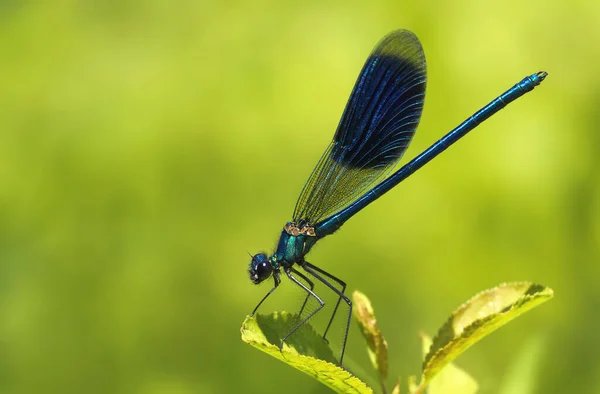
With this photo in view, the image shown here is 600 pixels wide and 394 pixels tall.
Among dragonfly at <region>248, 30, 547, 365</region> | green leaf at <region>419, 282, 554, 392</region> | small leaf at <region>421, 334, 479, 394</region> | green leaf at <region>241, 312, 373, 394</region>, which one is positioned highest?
dragonfly at <region>248, 30, 547, 365</region>

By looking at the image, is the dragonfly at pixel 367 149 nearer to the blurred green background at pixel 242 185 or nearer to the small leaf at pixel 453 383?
the blurred green background at pixel 242 185

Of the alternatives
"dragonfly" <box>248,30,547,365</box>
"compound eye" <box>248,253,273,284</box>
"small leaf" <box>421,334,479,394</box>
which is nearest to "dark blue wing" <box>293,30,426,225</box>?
"dragonfly" <box>248,30,547,365</box>

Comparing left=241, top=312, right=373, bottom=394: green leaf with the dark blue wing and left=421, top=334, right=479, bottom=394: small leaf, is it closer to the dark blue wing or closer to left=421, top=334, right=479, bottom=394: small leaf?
left=421, top=334, right=479, bottom=394: small leaf

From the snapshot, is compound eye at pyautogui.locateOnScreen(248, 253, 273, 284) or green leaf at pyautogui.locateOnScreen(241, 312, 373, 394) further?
compound eye at pyautogui.locateOnScreen(248, 253, 273, 284)

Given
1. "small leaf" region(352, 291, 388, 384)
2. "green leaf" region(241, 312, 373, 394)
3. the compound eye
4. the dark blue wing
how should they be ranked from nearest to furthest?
"green leaf" region(241, 312, 373, 394) < "small leaf" region(352, 291, 388, 384) < the compound eye < the dark blue wing

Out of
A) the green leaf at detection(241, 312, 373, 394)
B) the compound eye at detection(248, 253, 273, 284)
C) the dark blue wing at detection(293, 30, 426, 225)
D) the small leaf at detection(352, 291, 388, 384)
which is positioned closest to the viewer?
the green leaf at detection(241, 312, 373, 394)

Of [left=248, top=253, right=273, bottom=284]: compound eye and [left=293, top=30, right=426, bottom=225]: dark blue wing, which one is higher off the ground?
[left=293, top=30, right=426, bottom=225]: dark blue wing

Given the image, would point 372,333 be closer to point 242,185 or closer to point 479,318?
point 479,318
